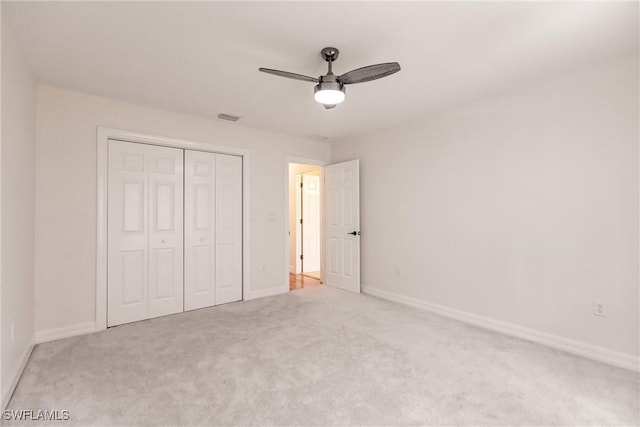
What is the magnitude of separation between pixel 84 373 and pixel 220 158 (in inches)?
105

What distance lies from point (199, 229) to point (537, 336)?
383 centimetres

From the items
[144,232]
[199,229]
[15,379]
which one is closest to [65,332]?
[15,379]

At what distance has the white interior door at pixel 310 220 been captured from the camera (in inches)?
238

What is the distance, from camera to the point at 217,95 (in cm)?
319

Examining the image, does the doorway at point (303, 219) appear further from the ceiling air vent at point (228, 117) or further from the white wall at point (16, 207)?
the white wall at point (16, 207)

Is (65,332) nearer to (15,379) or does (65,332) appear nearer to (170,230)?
(15,379)

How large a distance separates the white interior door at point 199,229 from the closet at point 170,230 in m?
0.01

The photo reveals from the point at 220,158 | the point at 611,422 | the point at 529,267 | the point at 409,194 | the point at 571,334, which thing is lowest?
the point at 611,422

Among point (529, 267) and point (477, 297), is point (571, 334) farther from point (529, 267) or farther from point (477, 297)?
point (477, 297)

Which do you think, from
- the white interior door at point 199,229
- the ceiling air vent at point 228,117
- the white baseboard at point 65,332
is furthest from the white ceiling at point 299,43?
the white baseboard at point 65,332

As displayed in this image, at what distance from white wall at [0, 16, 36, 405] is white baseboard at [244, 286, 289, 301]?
7.33ft

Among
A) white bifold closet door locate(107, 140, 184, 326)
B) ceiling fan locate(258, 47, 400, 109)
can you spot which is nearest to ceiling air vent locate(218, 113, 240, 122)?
white bifold closet door locate(107, 140, 184, 326)

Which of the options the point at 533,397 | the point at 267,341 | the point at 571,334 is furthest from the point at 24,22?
the point at 571,334

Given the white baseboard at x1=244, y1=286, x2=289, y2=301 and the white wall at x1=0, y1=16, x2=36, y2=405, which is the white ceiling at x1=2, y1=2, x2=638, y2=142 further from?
the white baseboard at x1=244, y1=286, x2=289, y2=301
